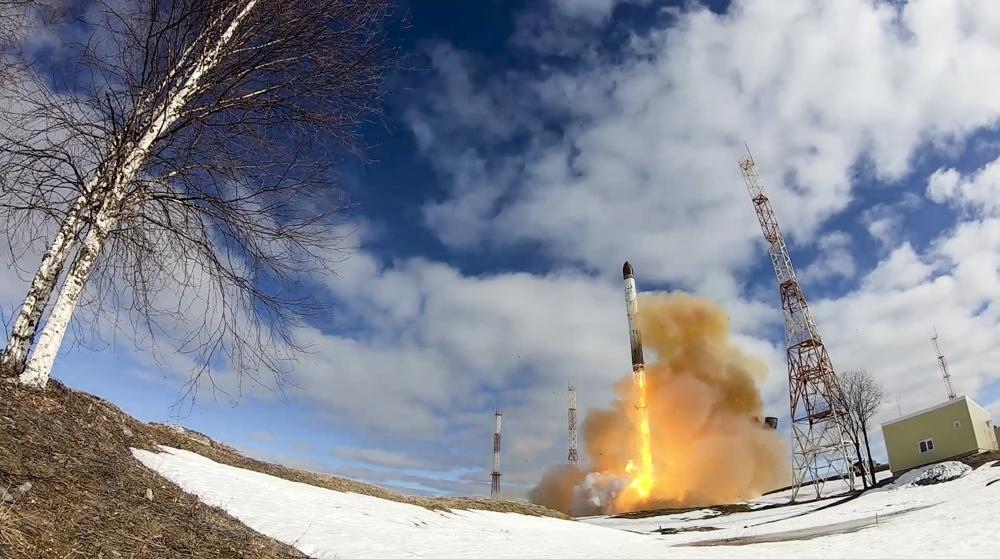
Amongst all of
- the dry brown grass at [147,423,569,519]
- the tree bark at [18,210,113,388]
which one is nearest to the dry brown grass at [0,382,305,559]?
the tree bark at [18,210,113,388]

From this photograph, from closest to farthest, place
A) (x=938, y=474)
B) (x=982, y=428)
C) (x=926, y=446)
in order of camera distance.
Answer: (x=938, y=474)
(x=982, y=428)
(x=926, y=446)

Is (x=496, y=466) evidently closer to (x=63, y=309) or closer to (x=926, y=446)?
(x=926, y=446)

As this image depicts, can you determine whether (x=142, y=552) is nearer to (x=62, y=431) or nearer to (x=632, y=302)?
(x=62, y=431)

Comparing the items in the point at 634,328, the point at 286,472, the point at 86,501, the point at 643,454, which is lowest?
the point at 86,501

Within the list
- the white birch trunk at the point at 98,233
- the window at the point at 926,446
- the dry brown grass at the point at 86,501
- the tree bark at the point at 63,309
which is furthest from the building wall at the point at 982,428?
the tree bark at the point at 63,309

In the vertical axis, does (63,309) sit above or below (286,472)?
above

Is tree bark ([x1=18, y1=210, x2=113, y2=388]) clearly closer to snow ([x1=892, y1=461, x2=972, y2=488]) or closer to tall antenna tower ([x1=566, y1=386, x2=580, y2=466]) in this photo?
snow ([x1=892, y1=461, x2=972, y2=488])

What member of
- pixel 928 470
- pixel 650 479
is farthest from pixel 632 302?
pixel 928 470

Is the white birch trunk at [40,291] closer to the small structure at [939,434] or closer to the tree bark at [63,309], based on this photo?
the tree bark at [63,309]

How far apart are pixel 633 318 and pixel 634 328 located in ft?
5.18

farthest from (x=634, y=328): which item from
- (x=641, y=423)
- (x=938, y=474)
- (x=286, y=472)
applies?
(x=286, y=472)

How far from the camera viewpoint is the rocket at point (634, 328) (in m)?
72.2

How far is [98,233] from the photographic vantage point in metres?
8.82

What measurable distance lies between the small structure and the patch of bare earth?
170ft
